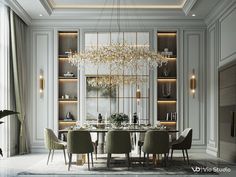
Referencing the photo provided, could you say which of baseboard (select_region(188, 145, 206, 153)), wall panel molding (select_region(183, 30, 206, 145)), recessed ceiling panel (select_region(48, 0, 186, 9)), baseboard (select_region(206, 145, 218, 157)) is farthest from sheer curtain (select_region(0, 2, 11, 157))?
baseboard (select_region(206, 145, 218, 157))

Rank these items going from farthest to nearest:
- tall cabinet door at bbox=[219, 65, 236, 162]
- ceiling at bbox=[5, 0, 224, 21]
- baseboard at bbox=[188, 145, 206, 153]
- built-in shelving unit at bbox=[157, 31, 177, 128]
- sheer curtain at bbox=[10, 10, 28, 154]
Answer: built-in shelving unit at bbox=[157, 31, 177, 128]
baseboard at bbox=[188, 145, 206, 153]
ceiling at bbox=[5, 0, 224, 21]
sheer curtain at bbox=[10, 10, 28, 154]
tall cabinet door at bbox=[219, 65, 236, 162]

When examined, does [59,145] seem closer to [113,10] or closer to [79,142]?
[79,142]

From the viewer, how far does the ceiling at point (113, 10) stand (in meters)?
9.41

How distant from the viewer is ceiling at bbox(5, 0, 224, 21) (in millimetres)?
9414

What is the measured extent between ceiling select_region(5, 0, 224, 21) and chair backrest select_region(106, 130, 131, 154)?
11.5 ft

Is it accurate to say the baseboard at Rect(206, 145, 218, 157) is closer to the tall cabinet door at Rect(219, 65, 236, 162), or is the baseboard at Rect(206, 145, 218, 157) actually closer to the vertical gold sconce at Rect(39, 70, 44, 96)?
the tall cabinet door at Rect(219, 65, 236, 162)

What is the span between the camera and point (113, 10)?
9742mm

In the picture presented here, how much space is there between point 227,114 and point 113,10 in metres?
3.50

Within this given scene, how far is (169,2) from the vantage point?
948cm

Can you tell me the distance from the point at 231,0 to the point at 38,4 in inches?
151

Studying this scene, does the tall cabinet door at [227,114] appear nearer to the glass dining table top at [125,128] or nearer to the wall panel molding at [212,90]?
the wall panel molding at [212,90]

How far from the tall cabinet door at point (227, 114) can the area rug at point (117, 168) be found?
2.31 feet

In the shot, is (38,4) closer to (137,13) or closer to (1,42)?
(1,42)

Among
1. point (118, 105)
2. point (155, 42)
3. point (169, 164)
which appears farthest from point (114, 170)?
point (155, 42)
